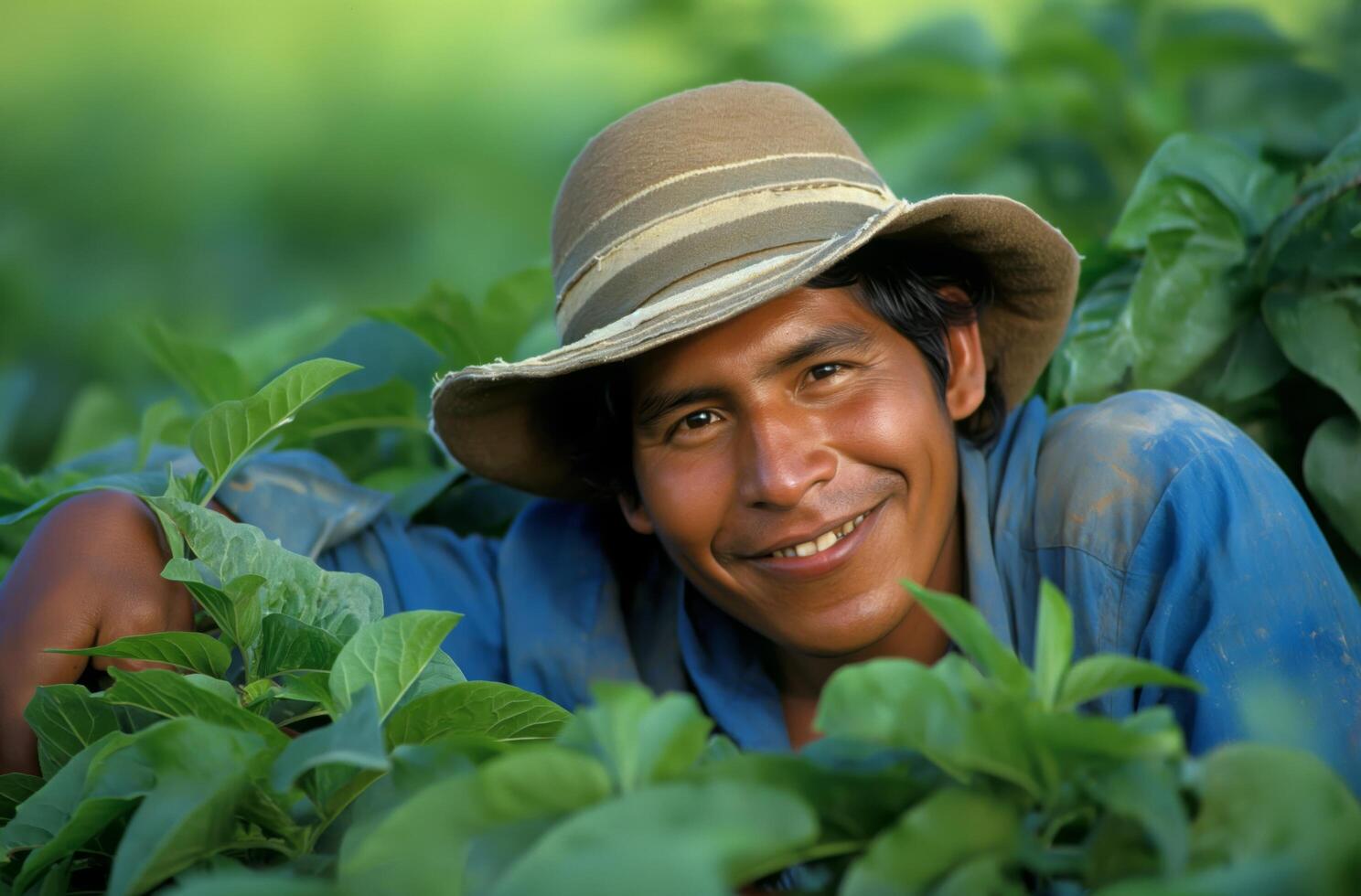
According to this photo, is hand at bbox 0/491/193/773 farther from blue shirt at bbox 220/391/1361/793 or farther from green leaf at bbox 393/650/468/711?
green leaf at bbox 393/650/468/711

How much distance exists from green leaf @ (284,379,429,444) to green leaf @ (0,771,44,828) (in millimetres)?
933

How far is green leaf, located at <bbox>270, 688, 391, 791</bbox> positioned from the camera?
0.78m

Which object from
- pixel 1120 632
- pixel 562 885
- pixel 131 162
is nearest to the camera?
pixel 562 885

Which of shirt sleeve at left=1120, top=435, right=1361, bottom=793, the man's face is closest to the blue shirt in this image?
shirt sleeve at left=1120, top=435, right=1361, bottom=793

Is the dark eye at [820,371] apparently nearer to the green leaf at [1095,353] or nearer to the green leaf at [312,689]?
the green leaf at [1095,353]

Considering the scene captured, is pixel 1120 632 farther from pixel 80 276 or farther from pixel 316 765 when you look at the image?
pixel 80 276

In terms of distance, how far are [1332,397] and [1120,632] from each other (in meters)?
0.59

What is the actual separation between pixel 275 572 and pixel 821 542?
0.58 m

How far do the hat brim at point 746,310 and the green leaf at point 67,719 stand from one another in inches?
22.3

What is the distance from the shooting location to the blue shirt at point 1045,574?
1326 mm

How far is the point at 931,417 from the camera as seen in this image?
1606 millimetres

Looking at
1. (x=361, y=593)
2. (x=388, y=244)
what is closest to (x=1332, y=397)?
(x=361, y=593)

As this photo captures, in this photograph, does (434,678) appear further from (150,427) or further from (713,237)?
(150,427)

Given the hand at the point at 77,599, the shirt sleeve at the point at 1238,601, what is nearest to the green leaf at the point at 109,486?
the hand at the point at 77,599
